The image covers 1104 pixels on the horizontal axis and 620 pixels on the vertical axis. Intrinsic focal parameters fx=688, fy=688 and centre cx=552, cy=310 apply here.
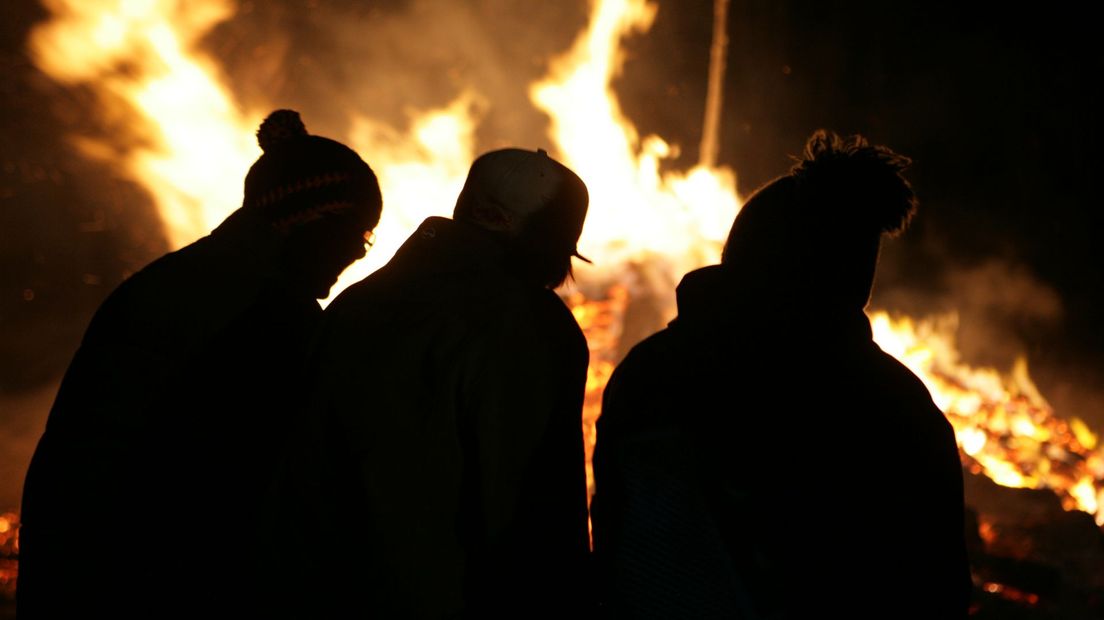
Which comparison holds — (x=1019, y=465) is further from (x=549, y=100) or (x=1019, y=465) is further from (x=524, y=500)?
(x=524, y=500)

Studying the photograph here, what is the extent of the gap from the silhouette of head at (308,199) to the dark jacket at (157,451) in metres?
0.27

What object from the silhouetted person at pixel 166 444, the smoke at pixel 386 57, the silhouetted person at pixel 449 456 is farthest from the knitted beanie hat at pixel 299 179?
the smoke at pixel 386 57

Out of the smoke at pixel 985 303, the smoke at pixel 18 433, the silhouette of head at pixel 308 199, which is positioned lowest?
the silhouette of head at pixel 308 199

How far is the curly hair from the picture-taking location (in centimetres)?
152

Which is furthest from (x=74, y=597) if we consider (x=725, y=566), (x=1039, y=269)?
(x=1039, y=269)

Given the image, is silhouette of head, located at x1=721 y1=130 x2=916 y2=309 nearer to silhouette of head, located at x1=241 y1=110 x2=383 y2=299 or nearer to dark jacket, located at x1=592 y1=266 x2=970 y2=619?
dark jacket, located at x1=592 y1=266 x2=970 y2=619

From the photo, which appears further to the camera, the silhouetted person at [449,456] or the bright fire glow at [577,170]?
the bright fire glow at [577,170]

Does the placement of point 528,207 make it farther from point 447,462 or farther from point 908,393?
point 908,393

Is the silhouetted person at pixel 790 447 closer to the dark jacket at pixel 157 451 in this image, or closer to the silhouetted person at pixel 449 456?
the silhouetted person at pixel 449 456

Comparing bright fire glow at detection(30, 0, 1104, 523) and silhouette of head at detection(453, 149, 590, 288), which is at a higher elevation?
bright fire glow at detection(30, 0, 1104, 523)

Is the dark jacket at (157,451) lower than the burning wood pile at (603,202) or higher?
lower

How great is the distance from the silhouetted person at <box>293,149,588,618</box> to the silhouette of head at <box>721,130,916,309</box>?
18.5 inches

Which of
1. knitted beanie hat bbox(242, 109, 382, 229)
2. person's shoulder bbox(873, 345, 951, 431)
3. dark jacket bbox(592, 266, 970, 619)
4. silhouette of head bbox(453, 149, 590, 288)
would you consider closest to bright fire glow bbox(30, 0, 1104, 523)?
knitted beanie hat bbox(242, 109, 382, 229)

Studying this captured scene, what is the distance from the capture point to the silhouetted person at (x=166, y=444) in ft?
5.27
